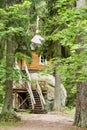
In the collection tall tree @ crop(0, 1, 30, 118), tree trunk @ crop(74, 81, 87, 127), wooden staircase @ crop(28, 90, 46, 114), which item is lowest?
wooden staircase @ crop(28, 90, 46, 114)

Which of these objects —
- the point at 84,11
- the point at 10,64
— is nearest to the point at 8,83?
the point at 10,64

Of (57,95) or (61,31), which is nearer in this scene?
(61,31)

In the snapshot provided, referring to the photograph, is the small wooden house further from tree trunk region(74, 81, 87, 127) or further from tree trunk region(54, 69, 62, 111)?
tree trunk region(74, 81, 87, 127)

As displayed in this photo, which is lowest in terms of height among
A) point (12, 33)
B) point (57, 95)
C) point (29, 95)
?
point (57, 95)

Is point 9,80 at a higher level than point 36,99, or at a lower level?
higher

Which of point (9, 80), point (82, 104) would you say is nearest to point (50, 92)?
point (9, 80)

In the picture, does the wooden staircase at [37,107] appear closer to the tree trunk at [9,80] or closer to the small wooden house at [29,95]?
the small wooden house at [29,95]

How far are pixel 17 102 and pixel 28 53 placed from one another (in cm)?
786

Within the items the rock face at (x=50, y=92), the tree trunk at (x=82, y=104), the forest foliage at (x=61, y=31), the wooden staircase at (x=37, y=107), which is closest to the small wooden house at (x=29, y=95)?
the wooden staircase at (x=37, y=107)

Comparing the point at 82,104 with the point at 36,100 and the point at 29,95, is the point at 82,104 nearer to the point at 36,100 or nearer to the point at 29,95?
the point at 36,100

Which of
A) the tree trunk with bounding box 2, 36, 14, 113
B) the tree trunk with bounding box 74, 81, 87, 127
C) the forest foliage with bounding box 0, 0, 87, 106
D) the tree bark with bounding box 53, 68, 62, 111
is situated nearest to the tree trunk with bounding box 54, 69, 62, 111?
the tree bark with bounding box 53, 68, 62, 111

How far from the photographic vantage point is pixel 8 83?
15.5 metres

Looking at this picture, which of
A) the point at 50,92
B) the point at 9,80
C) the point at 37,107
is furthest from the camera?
the point at 50,92

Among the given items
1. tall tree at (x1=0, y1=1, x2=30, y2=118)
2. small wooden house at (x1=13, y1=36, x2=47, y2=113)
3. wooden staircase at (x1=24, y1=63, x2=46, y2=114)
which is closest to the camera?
tall tree at (x1=0, y1=1, x2=30, y2=118)
